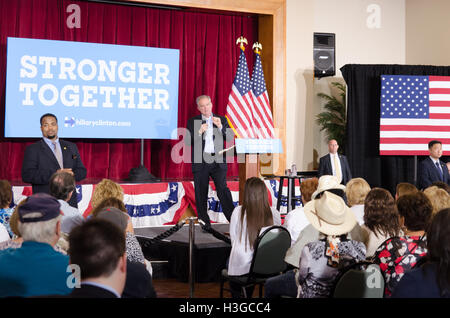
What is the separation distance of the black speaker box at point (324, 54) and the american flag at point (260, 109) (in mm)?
1771

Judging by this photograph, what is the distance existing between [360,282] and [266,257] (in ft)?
3.89

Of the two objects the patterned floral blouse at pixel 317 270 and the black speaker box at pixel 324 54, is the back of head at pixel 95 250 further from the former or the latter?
the black speaker box at pixel 324 54

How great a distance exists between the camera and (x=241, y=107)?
7293 mm

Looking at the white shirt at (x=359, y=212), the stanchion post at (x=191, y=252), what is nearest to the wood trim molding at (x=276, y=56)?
the stanchion post at (x=191, y=252)

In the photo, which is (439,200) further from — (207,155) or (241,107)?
(241,107)

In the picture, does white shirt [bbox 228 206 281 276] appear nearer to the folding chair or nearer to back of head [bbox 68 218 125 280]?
the folding chair

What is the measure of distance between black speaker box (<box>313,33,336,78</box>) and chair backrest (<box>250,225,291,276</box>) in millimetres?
6298

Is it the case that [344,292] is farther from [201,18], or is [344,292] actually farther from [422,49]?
[422,49]

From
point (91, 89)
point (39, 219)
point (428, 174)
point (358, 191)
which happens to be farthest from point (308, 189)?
point (91, 89)

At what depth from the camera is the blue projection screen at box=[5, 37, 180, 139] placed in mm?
7262

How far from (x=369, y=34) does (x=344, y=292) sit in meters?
8.84

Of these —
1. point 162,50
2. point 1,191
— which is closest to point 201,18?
point 162,50

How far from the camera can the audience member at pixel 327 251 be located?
2414 millimetres

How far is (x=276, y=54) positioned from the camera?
9148 millimetres
